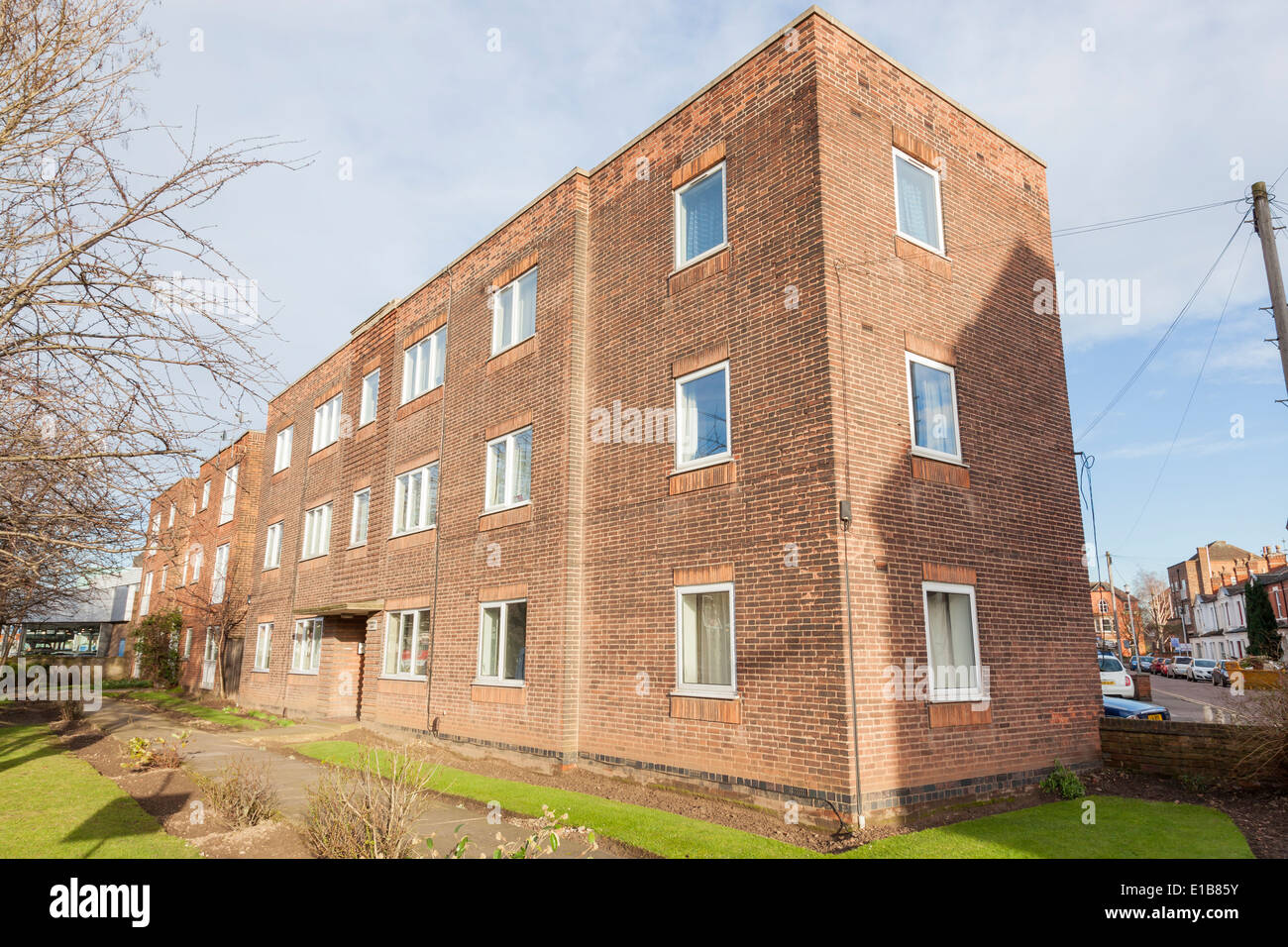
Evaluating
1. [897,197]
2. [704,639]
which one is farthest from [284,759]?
[897,197]

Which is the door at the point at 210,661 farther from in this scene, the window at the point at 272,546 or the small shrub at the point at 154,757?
the small shrub at the point at 154,757

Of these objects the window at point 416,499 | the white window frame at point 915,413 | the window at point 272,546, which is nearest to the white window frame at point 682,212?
the white window frame at point 915,413

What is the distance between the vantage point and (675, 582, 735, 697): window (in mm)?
11047

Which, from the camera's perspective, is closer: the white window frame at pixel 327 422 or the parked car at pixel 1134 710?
the parked car at pixel 1134 710

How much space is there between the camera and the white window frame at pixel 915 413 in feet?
36.8

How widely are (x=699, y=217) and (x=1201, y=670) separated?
182ft

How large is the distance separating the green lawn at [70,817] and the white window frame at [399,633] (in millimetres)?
6130

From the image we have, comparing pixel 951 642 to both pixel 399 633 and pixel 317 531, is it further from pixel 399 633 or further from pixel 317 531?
pixel 317 531

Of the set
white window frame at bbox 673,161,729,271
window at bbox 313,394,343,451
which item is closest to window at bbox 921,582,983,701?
white window frame at bbox 673,161,729,271

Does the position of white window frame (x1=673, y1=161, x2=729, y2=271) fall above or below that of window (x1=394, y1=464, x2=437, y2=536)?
above

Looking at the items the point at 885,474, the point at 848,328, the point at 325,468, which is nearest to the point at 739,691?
the point at 885,474

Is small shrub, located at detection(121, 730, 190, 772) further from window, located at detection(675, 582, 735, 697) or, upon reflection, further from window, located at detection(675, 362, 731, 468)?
window, located at detection(675, 362, 731, 468)

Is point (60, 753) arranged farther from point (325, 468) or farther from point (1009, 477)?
point (1009, 477)

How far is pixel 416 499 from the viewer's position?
19453 mm
